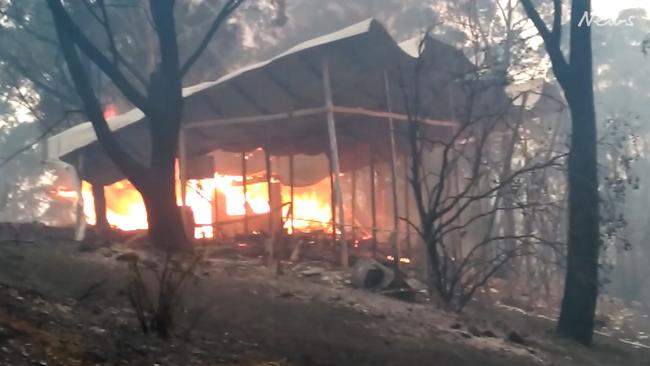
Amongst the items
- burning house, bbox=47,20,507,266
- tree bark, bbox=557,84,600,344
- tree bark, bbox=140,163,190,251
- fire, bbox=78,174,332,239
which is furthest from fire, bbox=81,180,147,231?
tree bark, bbox=557,84,600,344

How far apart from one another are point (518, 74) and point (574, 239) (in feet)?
13.9

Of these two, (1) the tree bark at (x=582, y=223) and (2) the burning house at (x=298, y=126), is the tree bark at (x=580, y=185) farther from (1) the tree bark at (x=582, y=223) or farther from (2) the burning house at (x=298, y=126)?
(2) the burning house at (x=298, y=126)

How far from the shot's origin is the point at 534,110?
19000 mm

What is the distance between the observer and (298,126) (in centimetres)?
1753

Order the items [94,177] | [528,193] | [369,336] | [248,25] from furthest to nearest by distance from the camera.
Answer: [248,25] → [94,177] → [528,193] → [369,336]

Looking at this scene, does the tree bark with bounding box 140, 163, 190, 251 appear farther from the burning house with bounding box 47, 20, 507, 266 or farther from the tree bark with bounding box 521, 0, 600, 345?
the tree bark with bounding box 521, 0, 600, 345

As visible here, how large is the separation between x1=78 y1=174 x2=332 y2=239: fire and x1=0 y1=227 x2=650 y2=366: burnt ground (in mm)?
8183

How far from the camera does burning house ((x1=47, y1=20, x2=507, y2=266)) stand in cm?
1376

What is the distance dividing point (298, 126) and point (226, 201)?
4933 millimetres

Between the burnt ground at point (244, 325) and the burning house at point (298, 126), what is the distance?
7.90 feet

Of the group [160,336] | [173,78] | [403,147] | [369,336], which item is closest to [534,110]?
[403,147]

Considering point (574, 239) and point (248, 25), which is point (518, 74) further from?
point (248, 25)

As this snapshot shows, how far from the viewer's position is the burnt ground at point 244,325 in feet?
18.7

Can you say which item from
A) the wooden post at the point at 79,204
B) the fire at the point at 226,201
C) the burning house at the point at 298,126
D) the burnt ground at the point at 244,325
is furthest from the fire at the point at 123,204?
the burnt ground at the point at 244,325
